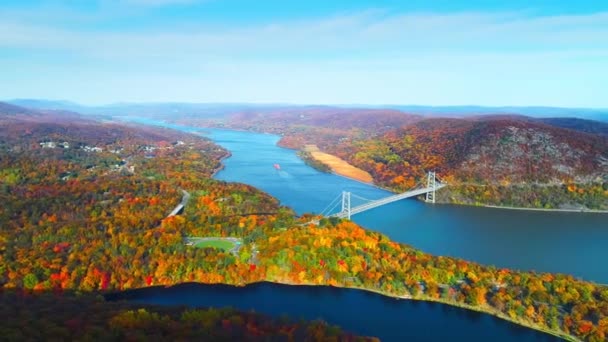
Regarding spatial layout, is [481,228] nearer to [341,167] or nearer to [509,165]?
[509,165]

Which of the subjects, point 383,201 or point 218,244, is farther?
point 383,201

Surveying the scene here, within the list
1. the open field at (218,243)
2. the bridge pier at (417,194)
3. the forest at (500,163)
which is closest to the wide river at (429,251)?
the bridge pier at (417,194)

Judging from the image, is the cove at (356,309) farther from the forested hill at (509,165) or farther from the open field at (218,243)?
the forested hill at (509,165)

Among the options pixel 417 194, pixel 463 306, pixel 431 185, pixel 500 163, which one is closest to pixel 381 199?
pixel 417 194

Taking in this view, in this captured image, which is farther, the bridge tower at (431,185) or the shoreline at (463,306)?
the bridge tower at (431,185)

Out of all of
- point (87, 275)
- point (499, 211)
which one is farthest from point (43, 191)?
point (499, 211)
